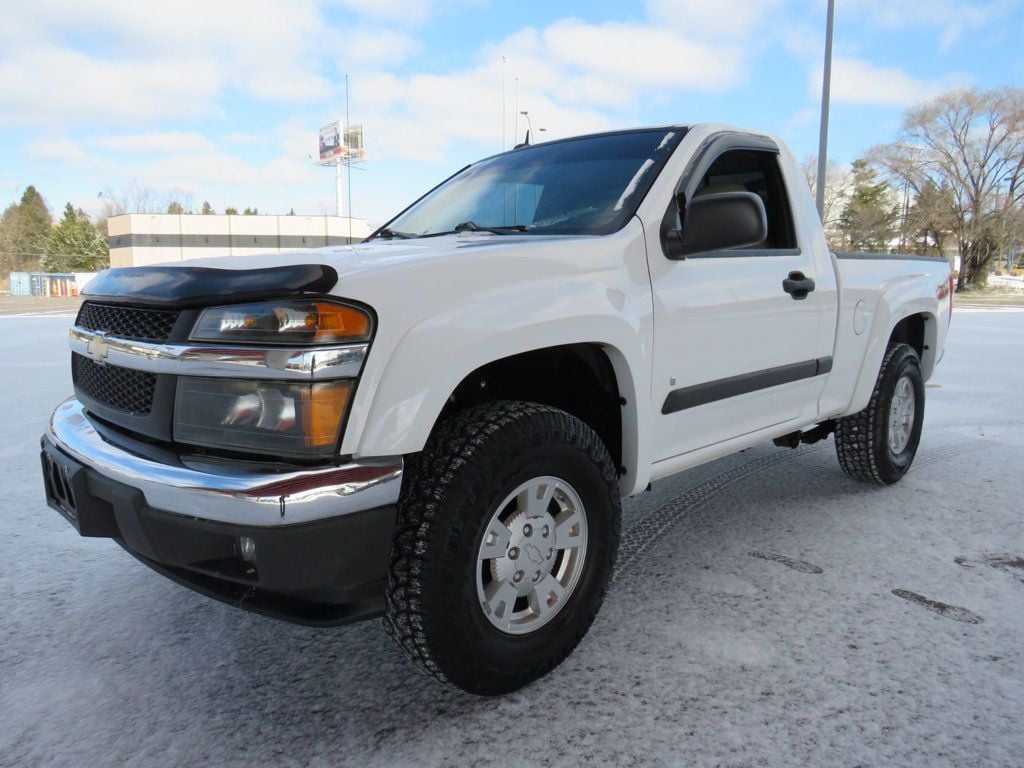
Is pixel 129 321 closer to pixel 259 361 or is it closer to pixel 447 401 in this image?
pixel 259 361

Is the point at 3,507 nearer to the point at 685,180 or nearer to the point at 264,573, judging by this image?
the point at 264,573

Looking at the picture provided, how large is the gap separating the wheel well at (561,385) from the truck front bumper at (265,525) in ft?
1.76

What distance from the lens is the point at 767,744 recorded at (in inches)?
74.4

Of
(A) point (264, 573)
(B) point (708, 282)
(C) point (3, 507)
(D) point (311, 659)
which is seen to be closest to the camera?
(A) point (264, 573)

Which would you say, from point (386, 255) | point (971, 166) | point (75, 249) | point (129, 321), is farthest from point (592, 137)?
point (75, 249)

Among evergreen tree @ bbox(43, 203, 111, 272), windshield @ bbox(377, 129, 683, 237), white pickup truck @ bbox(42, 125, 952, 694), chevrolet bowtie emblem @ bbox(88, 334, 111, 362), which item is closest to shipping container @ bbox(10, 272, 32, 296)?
evergreen tree @ bbox(43, 203, 111, 272)

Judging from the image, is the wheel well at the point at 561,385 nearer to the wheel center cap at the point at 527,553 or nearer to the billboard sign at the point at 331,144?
the wheel center cap at the point at 527,553

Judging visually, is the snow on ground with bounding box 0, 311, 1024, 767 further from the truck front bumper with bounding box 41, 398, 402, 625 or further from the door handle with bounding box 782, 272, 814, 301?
the door handle with bounding box 782, 272, 814, 301

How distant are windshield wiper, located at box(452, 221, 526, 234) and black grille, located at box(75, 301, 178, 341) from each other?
4.25 ft

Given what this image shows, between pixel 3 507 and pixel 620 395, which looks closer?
pixel 620 395

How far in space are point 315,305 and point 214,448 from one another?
1.46ft

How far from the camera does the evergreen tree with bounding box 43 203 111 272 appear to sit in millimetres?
73938

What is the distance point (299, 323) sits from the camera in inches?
68.9

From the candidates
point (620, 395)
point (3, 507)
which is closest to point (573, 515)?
point (620, 395)
